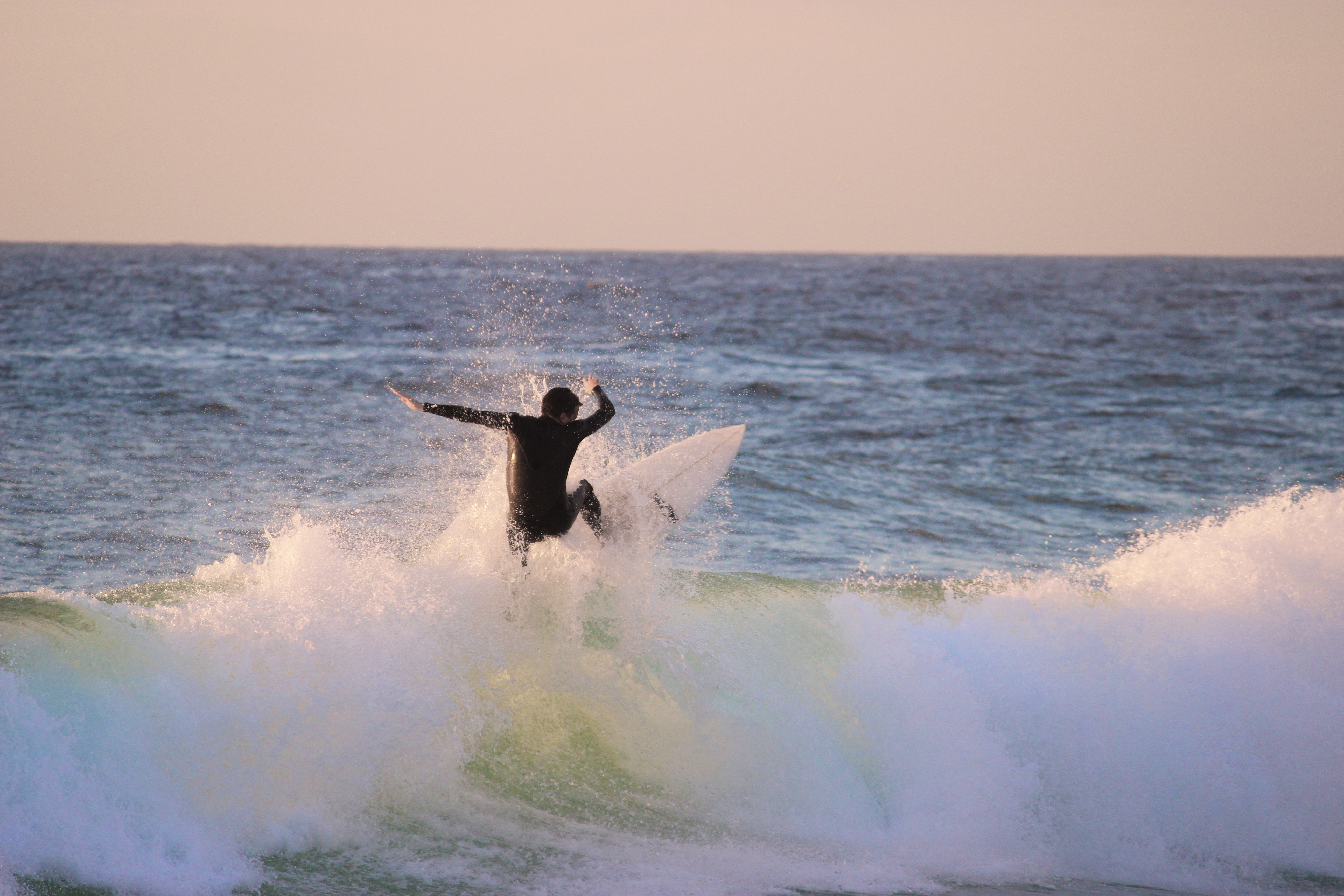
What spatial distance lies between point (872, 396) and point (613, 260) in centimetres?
10755

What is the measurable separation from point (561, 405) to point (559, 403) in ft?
0.05

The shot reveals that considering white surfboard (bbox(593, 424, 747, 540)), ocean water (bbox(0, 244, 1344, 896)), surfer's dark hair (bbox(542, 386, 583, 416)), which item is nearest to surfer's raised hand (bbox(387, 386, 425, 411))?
surfer's dark hair (bbox(542, 386, 583, 416))

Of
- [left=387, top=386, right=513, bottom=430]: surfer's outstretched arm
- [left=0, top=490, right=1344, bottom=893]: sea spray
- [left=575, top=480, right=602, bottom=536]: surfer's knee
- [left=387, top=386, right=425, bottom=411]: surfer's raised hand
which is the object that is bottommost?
[left=0, top=490, right=1344, bottom=893]: sea spray

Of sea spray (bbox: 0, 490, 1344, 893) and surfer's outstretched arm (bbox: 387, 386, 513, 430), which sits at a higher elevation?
surfer's outstretched arm (bbox: 387, 386, 513, 430)

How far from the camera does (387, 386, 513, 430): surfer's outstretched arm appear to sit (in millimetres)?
5938

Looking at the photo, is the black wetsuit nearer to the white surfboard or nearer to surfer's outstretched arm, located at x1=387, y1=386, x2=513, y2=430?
surfer's outstretched arm, located at x1=387, y1=386, x2=513, y2=430

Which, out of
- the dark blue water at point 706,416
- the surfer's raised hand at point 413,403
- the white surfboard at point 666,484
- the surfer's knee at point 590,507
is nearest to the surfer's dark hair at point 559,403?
the surfer's knee at point 590,507

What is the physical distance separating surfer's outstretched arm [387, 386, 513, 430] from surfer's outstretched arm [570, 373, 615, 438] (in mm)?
412

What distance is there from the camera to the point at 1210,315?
39781mm

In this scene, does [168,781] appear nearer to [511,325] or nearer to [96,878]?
[96,878]

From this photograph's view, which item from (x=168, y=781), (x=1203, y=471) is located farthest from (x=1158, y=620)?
(x=1203, y=471)

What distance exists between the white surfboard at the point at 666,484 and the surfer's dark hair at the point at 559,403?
3.38 ft

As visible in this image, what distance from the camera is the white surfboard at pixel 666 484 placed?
287 inches

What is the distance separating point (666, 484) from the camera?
8102 millimetres
